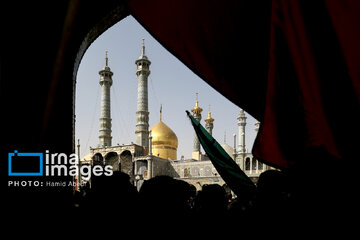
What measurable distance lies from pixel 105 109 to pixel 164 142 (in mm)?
8433

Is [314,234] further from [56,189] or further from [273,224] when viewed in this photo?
[56,189]

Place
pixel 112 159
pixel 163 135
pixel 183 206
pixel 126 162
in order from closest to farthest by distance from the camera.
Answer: pixel 183 206 < pixel 126 162 < pixel 112 159 < pixel 163 135

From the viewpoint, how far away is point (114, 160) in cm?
2862

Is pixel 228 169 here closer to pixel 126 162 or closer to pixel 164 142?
pixel 126 162

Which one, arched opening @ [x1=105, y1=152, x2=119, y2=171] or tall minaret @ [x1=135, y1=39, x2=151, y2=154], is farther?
tall minaret @ [x1=135, y1=39, x2=151, y2=154]

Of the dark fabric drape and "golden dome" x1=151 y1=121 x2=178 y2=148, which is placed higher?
"golden dome" x1=151 y1=121 x2=178 y2=148

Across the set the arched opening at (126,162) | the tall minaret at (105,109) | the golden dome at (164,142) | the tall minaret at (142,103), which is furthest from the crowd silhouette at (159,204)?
the golden dome at (164,142)

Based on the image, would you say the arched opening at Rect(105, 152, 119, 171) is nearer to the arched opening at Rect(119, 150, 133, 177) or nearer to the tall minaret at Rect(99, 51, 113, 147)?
the arched opening at Rect(119, 150, 133, 177)

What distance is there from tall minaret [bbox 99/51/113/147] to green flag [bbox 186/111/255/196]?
92.4 ft

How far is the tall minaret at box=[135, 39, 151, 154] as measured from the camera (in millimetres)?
30266

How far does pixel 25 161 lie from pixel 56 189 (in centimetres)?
47

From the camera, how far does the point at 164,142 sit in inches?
1410

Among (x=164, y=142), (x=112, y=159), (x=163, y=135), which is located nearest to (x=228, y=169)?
(x=112, y=159)

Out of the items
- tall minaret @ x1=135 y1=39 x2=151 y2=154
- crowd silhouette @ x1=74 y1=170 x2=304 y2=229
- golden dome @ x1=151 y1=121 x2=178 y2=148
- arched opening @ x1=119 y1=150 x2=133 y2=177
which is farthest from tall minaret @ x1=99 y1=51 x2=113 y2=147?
crowd silhouette @ x1=74 y1=170 x2=304 y2=229
